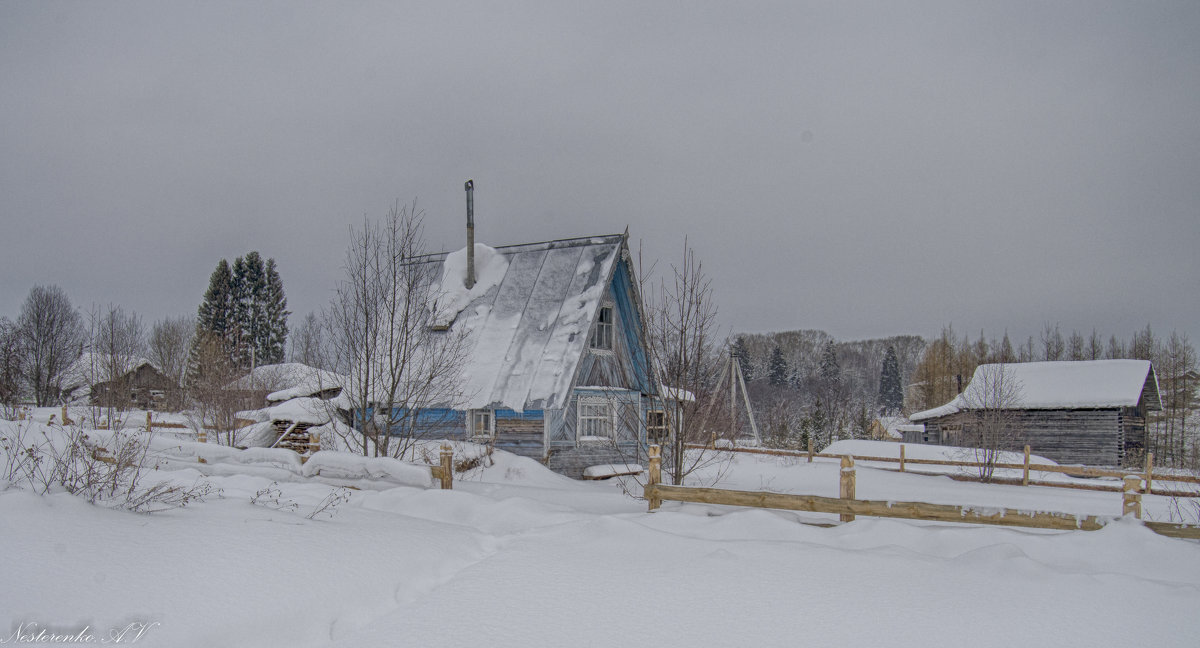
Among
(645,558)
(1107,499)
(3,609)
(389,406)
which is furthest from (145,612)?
(1107,499)

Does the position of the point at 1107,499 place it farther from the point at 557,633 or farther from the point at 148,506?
the point at 148,506

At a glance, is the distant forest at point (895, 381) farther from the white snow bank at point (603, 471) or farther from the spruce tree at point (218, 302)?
the spruce tree at point (218, 302)

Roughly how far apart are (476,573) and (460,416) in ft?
38.0

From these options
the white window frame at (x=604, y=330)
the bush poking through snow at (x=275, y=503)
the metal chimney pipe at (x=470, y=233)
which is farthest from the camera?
the metal chimney pipe at (x=470, y=233)

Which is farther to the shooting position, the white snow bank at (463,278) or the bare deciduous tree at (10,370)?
the bare deciduous tree at (10,370)

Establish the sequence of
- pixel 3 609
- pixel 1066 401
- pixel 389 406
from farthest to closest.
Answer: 1. pixel 1066 401
2. pixel 389 406
3. pixel 3 609

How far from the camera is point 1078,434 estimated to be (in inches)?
1176

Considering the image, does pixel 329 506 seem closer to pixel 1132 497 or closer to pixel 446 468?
pixel 446 468

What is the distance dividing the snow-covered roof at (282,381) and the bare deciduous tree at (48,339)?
34.7ft

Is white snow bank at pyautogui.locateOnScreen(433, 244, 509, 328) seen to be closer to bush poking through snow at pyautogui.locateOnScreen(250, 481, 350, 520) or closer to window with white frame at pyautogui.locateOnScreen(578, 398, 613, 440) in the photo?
window with white frame at pyautogui.locateOnScreen(578, 398, 613, 440)

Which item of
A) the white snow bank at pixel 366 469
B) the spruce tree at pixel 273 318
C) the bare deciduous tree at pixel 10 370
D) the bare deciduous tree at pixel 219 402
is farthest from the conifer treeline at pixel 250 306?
the white snow bank at pixel 366 469

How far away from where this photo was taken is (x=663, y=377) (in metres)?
11.6

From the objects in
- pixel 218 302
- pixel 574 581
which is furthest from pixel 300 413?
pixel 218 302

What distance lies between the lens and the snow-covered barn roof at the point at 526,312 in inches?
697
